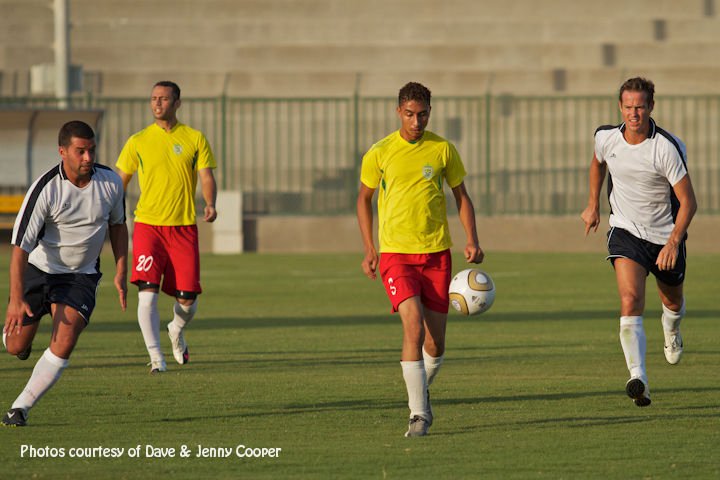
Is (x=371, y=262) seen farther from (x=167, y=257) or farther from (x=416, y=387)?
(x=167, y=257)

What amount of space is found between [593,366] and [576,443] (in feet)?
12.1

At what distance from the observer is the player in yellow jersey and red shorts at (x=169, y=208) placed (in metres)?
11.7

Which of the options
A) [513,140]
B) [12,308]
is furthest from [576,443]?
[513,140]

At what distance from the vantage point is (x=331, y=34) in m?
33.3

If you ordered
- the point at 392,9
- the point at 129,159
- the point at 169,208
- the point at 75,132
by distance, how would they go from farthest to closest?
1. the point at 392,9
2. the point at 129,159
3. the point at 169,208
4. the point at 75,132

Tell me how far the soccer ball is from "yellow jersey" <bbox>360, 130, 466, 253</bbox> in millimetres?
1114

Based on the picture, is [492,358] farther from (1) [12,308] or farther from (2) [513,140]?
(2) [513,140]

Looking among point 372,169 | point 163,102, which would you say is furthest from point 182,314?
point 372,169

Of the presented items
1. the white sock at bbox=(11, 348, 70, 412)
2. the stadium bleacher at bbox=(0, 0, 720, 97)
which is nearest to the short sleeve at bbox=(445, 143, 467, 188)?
the white sock at bbox=(11, 348, 70, 412)

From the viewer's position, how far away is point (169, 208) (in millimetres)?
11852

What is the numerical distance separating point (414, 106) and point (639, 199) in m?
2.15

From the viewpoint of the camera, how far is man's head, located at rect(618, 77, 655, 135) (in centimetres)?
943

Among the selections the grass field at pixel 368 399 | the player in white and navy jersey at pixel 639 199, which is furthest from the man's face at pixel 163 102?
the player in white and navy jersey at pixel 639 199

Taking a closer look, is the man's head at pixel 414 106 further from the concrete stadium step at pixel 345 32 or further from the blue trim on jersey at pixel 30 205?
the concrete stadium step at pixel 345 32
